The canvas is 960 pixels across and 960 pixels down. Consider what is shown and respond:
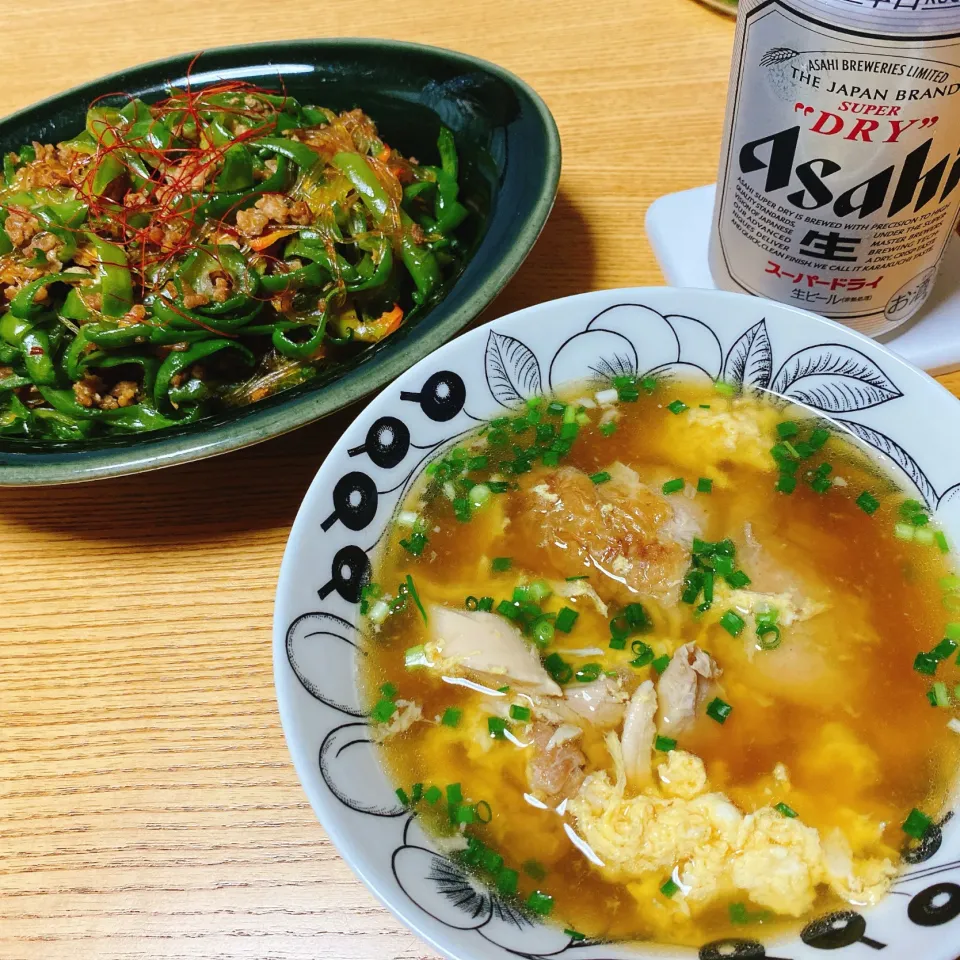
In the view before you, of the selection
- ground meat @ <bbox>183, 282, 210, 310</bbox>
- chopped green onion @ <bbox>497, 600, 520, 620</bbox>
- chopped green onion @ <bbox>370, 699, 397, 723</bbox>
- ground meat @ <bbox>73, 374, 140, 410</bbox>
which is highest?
ground meat @ <bbox>183, 282, 210, 310</bbox>

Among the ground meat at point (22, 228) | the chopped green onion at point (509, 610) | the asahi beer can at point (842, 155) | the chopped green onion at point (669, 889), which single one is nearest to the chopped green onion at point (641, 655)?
the chopped green onion at point (509, 610)

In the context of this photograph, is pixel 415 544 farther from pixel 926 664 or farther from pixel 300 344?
pixel 926 664

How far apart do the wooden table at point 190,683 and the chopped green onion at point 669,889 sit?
0.37 m

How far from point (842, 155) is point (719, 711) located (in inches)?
36.4

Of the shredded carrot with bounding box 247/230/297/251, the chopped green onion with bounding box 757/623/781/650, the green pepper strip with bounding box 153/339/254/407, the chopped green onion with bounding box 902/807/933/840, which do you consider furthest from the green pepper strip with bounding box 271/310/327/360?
the chopped green onion with bounding box 902/807/933/840

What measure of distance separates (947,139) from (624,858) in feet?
3.98

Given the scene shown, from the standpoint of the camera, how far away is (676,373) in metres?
1.58

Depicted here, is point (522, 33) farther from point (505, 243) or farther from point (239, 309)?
point (239, 309)

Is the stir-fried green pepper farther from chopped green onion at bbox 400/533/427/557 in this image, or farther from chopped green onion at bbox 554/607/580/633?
chopped green onion at bbox 554/607/580/633

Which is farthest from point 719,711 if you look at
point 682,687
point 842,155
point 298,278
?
point 298,278

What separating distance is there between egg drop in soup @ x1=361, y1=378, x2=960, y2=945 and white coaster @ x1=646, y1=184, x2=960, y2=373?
0.36 m

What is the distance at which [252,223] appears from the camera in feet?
5.75

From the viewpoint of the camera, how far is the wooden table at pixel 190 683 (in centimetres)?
121

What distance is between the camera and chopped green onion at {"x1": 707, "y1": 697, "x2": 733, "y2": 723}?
1.26m
